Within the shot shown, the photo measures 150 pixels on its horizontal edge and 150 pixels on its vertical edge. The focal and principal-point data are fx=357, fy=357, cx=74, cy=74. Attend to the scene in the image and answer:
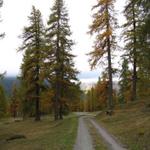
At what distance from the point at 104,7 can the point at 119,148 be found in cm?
2253

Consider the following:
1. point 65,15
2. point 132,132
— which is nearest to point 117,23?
point 65,15

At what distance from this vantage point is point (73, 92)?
147 feet

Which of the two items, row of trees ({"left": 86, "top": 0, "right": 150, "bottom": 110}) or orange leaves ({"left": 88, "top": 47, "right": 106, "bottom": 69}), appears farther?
orange leaves ({"left": 88, "top": 47, "right": 106, "bottom": 69})

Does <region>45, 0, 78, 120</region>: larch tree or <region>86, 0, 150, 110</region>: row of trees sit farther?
<region>45, 0, 78, 120</region>: larch tree

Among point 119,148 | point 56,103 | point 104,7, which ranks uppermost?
point 104,7

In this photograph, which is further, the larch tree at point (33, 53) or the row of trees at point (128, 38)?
the larch tree at point (33, 53)

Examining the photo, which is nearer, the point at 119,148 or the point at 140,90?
the point at 119,148

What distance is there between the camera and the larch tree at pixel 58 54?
4191 cm

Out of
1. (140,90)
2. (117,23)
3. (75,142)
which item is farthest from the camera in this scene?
(140,90)

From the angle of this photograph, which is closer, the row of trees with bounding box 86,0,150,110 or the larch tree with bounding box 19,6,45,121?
the row of trees with bounding box 86,0,150,110

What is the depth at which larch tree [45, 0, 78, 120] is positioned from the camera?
137 ft

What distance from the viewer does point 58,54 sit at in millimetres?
41906

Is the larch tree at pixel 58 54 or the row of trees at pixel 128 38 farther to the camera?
the larch tree at pixel 58 54

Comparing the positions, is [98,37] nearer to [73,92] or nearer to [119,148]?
[73,92]
